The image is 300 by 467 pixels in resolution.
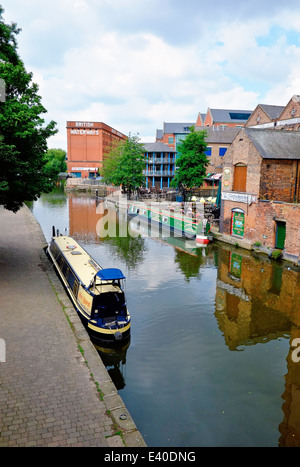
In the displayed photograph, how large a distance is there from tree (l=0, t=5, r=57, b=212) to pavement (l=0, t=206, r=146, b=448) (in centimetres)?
427

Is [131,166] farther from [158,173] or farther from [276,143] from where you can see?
[276,143]

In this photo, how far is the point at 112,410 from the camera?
6.98m

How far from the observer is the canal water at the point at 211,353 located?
25.2ft

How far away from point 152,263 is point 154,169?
138 ft

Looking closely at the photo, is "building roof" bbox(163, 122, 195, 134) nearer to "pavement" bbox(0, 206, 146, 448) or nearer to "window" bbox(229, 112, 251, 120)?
"window" bbox(229, 112, 251, 120)

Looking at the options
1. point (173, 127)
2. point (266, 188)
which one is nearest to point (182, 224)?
point (266, 188)

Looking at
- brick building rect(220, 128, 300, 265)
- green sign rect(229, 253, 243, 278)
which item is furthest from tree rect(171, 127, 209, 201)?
green sign rect(229, 253, 243, 278)

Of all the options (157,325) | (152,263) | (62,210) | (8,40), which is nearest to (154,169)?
(62,210)

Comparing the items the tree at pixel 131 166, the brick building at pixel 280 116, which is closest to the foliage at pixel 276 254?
the brick building at pixel 280 116

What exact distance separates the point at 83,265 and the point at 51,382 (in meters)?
6.64

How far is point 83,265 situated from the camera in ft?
46.2

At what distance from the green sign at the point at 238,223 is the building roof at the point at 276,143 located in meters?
4.77
